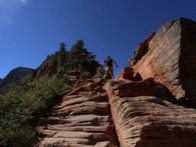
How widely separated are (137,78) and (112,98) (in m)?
7.18

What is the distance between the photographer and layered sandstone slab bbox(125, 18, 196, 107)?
572 inches

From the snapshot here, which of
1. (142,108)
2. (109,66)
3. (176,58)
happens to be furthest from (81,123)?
(109,66)

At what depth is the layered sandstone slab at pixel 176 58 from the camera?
14539mm

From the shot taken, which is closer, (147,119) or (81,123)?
(147,119)

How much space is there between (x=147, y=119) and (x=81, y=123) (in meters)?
4.11

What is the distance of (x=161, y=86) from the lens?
15.0 m

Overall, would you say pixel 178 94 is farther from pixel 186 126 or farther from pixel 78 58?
pixel 78 58

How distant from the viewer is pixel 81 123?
1279 centimetres

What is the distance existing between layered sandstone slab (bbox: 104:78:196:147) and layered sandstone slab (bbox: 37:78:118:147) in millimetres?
658

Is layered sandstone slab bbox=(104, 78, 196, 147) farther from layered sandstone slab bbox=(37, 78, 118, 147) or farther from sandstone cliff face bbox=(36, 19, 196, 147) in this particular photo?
layered sandstone slab bbox=(37, 78, 118, 147)

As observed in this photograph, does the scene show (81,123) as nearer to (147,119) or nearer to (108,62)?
(147,119)

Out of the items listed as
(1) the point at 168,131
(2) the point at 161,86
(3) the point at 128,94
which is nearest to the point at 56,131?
(3) the point at 128,94

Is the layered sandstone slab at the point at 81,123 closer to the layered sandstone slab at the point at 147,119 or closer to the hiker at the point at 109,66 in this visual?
the layered sandstone slab at the point at 147,119

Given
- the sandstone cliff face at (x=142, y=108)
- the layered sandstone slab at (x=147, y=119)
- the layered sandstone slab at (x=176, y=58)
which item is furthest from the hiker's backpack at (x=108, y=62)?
the layered sandstone slab at (x=147, y=119)
